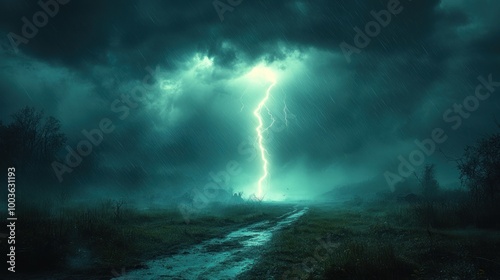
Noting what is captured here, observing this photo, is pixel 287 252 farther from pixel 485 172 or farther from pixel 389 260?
pixel 485 172

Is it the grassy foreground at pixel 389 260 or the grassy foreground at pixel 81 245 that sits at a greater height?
the grassy foreground at pixel 81 245

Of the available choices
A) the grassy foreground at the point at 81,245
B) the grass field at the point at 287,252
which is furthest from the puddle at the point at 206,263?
the grassy foreground at the point at 81,245

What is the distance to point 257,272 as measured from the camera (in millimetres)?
11461

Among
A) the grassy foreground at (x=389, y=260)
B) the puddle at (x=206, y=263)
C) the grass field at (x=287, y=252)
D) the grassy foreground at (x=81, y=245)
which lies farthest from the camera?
the grassy foreground at (x=81, y=245)

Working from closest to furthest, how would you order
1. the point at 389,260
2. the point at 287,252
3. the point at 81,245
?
the point at 389,260 → the point at 81,245 → the point at 287,252

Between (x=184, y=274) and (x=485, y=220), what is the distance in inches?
809

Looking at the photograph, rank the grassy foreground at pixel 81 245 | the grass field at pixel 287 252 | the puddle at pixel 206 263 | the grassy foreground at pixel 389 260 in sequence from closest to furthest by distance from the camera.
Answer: the grassy foreground at pixel 389 260, the grass field at pixel 287 252, the puddle at pixel 206 263, the grassy foreground at pixel 81 245

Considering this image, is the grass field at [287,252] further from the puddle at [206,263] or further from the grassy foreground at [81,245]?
the puddle at [206,263]

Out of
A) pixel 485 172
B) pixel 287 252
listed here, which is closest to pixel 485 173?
pixel 485 172

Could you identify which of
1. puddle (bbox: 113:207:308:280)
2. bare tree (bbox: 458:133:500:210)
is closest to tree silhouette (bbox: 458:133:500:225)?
bare tree (bbox: 458:133:500:210)

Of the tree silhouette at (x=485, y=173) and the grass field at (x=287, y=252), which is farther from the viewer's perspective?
the tree silhouette at (x=485, y=173)

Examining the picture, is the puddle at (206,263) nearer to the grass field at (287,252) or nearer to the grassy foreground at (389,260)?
the grass field at (287,252)

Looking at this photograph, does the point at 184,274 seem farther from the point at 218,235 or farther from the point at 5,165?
the point at 5,165

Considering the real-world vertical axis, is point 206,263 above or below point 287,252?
above
